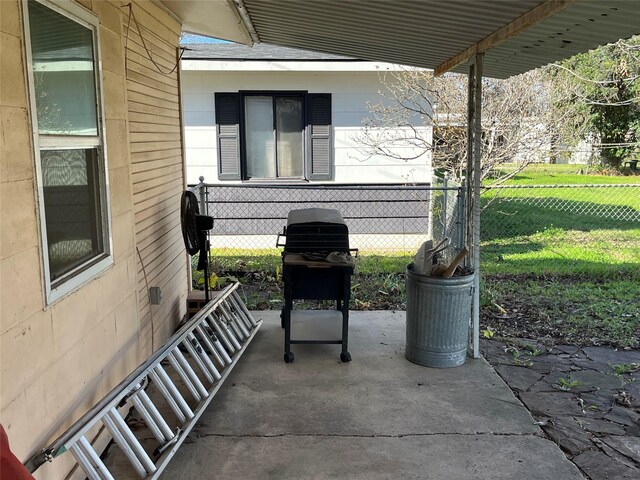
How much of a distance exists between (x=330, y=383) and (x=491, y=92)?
21.6ft

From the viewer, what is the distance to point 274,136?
9961 millimetres

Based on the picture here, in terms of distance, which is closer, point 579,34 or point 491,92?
point 579,34

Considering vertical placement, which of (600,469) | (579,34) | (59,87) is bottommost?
(600,469)

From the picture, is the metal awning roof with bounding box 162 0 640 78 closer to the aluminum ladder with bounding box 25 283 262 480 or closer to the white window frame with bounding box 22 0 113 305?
the white window frame with bounding box 22 0 113 305

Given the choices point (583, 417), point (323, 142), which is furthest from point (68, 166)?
point (323, 142)

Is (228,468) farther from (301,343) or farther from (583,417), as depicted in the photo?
(583,417)

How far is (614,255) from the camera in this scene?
28.6ft

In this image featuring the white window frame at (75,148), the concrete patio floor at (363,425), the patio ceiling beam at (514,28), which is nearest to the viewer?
the white window frame at (75,148)

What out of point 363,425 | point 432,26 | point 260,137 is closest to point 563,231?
point 260,137

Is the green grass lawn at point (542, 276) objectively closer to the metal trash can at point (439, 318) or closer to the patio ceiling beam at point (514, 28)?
the metal trash can at point (439, 318)

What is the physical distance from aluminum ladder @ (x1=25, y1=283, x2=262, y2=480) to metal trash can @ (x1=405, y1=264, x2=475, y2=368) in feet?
5.15

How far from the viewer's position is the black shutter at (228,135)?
966 centimetres

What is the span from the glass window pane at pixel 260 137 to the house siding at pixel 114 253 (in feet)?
13.3

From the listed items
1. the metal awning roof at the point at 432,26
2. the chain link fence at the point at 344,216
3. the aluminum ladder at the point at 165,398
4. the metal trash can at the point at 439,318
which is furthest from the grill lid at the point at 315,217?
the chain link fence at the point at 344,216
